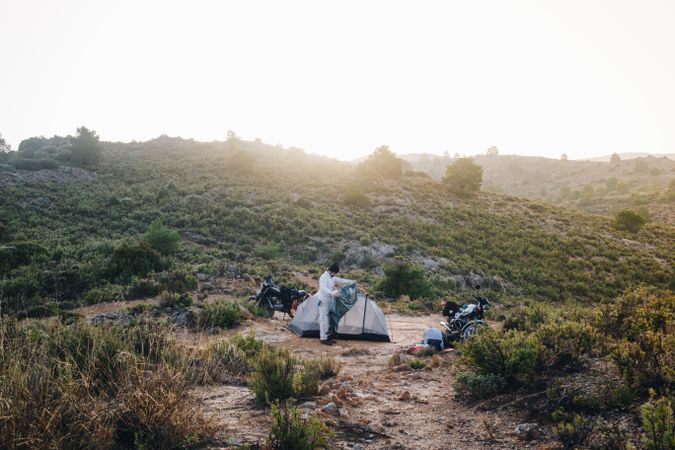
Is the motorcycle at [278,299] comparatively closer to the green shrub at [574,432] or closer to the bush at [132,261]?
the bush at [132,261]

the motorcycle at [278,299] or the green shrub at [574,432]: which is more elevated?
the green shrub at [574,432]

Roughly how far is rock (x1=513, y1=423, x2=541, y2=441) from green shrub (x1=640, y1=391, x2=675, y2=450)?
1.12 m

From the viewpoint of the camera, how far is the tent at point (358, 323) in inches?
443

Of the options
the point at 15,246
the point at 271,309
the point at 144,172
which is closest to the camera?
the point at 271,309

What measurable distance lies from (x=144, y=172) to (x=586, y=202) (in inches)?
2153

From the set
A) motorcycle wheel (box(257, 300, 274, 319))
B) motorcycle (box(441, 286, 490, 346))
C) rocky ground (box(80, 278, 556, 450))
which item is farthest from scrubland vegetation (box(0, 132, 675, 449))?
motorcycle wheel (box(257, 300, 274, 319))

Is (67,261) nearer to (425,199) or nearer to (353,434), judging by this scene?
(353,434)

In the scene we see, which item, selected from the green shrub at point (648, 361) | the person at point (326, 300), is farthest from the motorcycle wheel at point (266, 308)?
the green shrub at point (648, 361)

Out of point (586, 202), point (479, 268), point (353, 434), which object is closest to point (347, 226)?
point (479, 268)

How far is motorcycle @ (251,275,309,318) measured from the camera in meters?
13.7

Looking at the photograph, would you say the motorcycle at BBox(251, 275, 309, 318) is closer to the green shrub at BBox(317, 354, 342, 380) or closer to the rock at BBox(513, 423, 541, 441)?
the green shrub at BBox(317, 354, 342, 380)

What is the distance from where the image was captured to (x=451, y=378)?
6777mm

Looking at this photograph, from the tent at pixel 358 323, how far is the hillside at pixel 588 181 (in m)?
41.5

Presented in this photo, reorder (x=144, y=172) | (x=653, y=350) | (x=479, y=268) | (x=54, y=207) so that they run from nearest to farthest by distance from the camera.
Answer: (x=653, y=350)
(x=479, y=268)
(x=54, y=207)
(x=144, y=172)
